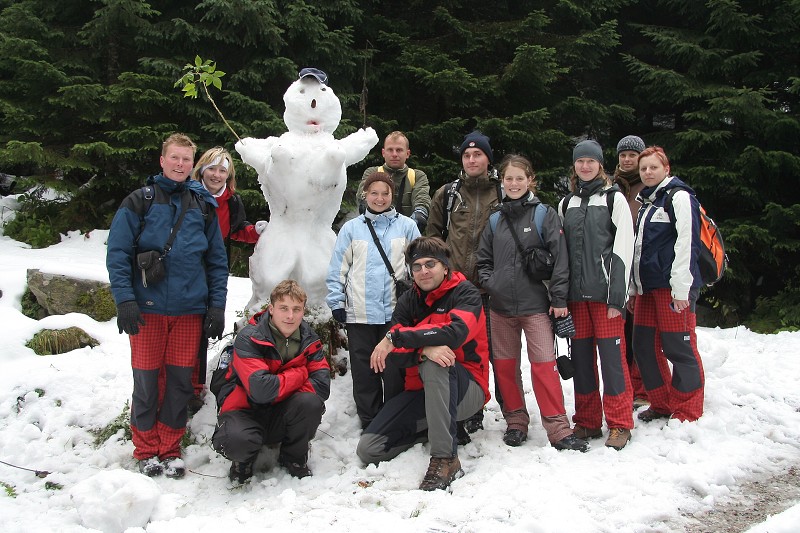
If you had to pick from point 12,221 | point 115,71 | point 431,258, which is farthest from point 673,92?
point 12,221

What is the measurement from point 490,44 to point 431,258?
7.85 metres

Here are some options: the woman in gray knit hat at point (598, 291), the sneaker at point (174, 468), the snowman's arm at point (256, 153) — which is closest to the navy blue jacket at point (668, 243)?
the woman in gray knit hat at point (598, 291)

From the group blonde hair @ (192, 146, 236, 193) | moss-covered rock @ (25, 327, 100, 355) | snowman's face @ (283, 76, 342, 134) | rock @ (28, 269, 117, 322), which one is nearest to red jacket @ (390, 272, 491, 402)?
snowman's face @ (283, 76, 342, 134)

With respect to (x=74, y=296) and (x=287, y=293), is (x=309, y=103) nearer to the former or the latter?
(x=287, y=293)

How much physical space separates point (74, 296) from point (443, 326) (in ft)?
17.4

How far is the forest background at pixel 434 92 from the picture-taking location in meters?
9.36

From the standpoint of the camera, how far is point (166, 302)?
414cm

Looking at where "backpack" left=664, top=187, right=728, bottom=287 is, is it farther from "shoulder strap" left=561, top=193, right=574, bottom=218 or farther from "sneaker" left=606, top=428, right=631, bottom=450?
"sneaker" left=606, top=428, right=631, bottom=450

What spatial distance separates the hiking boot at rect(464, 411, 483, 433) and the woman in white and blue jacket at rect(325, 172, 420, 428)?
698mm

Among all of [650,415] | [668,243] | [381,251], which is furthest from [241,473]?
[668,243]

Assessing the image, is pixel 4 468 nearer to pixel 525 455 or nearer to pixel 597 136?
pixel 525 455

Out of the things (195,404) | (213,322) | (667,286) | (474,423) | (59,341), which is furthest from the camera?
(59,341)

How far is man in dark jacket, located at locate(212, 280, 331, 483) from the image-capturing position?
12.6ft

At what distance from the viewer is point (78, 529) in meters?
3.09
